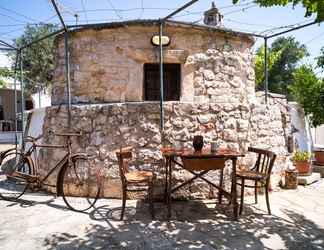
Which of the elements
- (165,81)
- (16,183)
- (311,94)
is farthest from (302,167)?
(16,183)

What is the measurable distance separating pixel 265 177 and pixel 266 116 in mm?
1757

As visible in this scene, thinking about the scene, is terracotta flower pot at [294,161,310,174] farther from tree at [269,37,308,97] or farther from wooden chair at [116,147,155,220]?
tree at [269,37,308,97]

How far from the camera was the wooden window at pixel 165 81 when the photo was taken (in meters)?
5.99

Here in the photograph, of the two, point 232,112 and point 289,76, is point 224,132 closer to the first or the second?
point 232,112

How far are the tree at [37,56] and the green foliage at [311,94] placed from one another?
13290 mm

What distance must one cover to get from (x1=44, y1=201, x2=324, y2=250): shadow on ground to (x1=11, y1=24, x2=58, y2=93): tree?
14.3 meters

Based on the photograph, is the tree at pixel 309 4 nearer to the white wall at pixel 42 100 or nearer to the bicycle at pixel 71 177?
the bicycle at pixel 71 177

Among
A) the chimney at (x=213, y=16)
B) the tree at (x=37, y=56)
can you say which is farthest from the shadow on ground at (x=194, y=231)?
the tree at (x=37, y=56)

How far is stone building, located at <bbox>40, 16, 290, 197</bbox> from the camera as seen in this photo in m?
4.82

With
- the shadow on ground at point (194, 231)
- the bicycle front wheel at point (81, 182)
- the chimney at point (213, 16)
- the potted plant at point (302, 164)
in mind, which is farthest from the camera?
the chimney at point (213, 16)

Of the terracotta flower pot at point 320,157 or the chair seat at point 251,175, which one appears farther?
the terracotta flower pot at point 320,157

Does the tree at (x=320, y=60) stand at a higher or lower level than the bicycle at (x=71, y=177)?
higher

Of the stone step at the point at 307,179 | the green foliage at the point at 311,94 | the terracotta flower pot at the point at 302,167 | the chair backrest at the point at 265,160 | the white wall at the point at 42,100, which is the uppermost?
the white wall at the point at 42,100

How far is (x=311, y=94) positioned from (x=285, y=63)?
17015mm
